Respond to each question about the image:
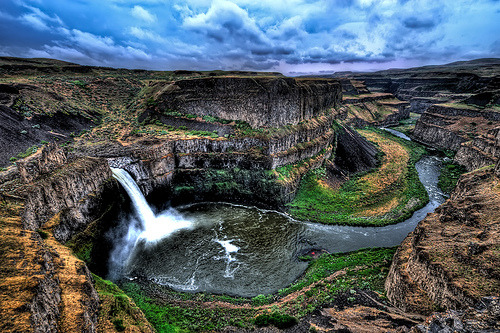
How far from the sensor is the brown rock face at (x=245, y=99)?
38.3m

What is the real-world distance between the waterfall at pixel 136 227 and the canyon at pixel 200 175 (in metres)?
0.97

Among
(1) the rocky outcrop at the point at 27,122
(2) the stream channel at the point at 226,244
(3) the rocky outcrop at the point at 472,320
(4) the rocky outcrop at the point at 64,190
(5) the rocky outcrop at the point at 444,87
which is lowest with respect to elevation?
(2) the stream channel at the point at 226,244

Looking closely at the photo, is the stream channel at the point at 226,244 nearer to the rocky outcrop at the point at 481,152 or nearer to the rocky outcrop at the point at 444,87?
the rocky outcrop at the point at 481,152

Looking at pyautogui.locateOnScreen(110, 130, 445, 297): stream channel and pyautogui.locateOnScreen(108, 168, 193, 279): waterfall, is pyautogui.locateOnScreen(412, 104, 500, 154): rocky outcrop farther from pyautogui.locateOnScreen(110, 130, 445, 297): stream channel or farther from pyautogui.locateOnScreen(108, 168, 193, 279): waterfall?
pyautogui.locateOnScreen(108, 168, 193, 279): waterfall

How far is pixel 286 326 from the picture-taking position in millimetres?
14891

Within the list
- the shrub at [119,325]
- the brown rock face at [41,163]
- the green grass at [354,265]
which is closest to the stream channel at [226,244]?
the green grass at [354,265]

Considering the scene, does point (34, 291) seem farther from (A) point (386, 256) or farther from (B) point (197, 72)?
(B) point (197, 72)

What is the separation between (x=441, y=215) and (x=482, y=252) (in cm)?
571

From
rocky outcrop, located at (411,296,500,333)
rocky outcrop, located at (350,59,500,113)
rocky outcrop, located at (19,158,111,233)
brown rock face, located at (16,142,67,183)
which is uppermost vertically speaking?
rocky outcrop, located at (350,59,500,113)

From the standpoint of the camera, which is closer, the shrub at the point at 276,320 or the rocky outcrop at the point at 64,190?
the shrub at the point at 276,320

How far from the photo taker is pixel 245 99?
38781 millimetres

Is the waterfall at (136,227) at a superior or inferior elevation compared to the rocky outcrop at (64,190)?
inferior

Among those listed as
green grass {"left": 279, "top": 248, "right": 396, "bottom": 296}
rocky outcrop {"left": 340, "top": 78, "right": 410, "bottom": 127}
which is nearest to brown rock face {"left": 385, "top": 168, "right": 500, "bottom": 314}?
green grass {"left": 279, "top": 248, "right": 396, "bottom": 296}

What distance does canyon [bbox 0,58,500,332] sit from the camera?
12.1 meters
